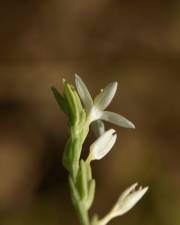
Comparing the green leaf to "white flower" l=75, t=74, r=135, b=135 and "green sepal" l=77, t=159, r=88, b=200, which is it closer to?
"green sepal" l=77, t=159, r=88, b=200

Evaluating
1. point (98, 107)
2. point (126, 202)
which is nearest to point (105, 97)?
point (98, 107)

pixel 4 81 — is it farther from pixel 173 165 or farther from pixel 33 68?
pixel 173 165

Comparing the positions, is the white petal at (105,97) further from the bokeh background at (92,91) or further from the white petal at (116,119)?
the bokeh background at (92,91)

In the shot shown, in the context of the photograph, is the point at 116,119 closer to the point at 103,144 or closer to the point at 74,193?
the point at 103,144

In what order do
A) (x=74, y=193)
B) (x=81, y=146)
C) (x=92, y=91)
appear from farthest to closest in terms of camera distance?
(x=92, y=91) < (x=81, y=146) < (x=74, y=193)

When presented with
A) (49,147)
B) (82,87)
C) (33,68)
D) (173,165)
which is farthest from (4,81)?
(82,87)

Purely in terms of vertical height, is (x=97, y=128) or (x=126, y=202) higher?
(x=97, y=128)
